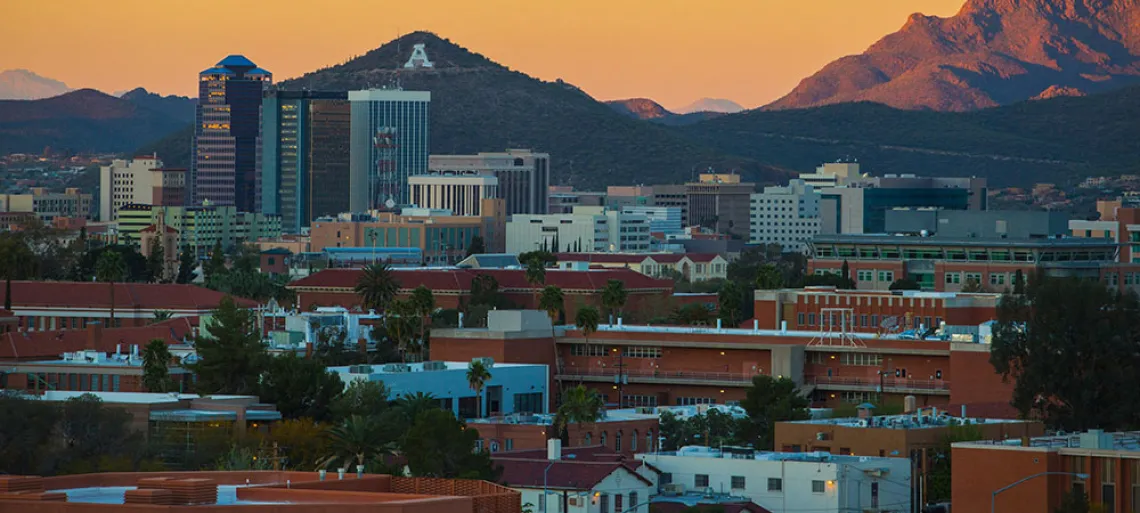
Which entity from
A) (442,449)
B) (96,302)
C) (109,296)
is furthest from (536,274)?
(442,449)

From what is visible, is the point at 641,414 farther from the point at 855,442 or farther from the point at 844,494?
the point at 844,494

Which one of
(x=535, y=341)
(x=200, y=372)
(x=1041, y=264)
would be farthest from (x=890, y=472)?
(x=1041, y=264)

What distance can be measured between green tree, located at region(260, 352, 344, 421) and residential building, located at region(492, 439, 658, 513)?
2333 cm

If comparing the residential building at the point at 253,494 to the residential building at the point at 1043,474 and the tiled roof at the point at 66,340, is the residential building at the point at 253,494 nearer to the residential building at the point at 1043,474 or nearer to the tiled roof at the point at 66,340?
the residential building at the point at 1043,474

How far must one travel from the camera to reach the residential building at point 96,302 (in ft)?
545

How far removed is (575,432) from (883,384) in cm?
2716

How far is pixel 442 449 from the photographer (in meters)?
83.0

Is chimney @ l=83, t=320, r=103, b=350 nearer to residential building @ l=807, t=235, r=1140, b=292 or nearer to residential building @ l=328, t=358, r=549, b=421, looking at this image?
residential building @ l=328, t=358, r=549, b=421

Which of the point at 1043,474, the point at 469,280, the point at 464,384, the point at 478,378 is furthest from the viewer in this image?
the point at 469,280

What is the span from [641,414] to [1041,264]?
281ft

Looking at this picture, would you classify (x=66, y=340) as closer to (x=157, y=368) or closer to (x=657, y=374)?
(x=157, y=368)

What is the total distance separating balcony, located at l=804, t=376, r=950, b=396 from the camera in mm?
120750

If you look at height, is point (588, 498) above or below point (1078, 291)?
below

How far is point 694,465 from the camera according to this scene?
277 ft
